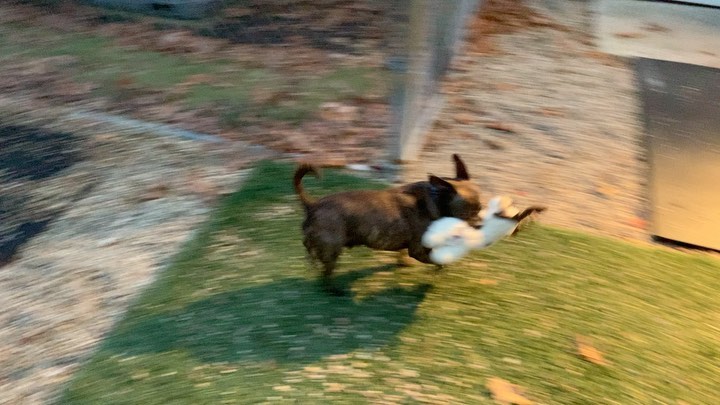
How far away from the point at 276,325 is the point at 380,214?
1.95 feet

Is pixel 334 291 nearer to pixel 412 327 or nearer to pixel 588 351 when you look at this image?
pixel 412 327

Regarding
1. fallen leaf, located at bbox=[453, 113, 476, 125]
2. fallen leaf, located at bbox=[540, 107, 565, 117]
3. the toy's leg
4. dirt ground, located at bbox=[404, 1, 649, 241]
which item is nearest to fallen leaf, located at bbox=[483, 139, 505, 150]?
dirt ground, located at bbox=[404, 1, 649, 241]

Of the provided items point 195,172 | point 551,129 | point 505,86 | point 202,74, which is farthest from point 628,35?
point 195,172

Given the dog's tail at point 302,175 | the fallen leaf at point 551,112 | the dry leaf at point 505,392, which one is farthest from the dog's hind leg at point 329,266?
the fallen leaf at point 551,112

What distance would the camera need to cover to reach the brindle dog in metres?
2.23

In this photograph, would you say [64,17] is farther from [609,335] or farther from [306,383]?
[609,335]

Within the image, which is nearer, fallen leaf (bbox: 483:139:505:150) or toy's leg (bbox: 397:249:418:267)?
toy's leg (bbox: 397:249:418:267)

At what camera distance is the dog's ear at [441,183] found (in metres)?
2.21

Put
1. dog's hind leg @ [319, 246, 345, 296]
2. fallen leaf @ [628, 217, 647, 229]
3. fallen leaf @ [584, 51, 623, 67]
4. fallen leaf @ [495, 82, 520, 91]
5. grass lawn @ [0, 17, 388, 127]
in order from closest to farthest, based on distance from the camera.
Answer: dog's hind leg @ [319, 246, 345, 296], fallen leaf @ [628, 217, 647, 229], grass lawn @ [0, 17, 388, 127], fallen leaf @ [495, 82, 520, 91], fallen leaf @ [584, 51, 623, 67]

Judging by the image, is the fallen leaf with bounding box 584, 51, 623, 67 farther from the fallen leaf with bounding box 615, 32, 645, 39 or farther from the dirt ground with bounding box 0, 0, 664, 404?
the fallen leaf with bounding box 615, 32, 645, 39

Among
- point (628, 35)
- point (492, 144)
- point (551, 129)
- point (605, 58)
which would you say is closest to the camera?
point (492, 144)

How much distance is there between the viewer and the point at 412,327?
94.8 inches

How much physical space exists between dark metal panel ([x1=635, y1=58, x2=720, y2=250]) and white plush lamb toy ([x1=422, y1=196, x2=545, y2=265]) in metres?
1.18

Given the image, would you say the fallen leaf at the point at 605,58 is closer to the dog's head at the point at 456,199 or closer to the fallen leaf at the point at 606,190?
the fallen leaf at the point at 606,190
